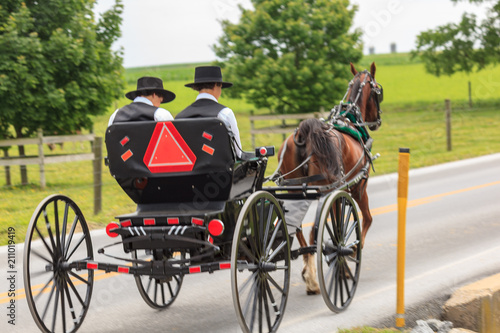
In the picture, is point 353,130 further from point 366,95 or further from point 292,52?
point 292,52

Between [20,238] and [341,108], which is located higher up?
[341,108]

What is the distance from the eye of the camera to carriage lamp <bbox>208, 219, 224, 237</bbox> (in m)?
5.12

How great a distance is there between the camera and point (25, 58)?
1587cm

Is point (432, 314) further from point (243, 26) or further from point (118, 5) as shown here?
point (243, 26)

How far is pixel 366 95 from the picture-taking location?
894 cm

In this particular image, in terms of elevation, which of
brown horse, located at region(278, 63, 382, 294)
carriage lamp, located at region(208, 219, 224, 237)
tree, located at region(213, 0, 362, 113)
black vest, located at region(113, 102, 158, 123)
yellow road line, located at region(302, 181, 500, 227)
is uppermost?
tree, located at region(213, 0, 362, 113)

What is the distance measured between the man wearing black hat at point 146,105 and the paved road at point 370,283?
1.90 metres

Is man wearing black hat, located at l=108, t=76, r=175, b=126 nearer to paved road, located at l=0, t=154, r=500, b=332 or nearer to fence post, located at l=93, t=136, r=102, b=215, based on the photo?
paved road, located at l=0, t=154, r=500, b=332

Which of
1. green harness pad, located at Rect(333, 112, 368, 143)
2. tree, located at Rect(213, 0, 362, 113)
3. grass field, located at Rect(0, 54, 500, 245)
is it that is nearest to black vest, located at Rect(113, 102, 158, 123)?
green harness pad, located at Rect(333, 112, 368, 143)

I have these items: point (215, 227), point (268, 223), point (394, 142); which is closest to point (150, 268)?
point (215, 227)

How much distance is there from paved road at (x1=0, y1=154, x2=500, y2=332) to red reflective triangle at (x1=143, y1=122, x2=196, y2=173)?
4.94ft

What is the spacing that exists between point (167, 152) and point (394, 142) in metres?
20.1

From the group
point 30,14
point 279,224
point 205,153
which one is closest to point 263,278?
point 279,224

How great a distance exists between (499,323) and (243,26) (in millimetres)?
22493
